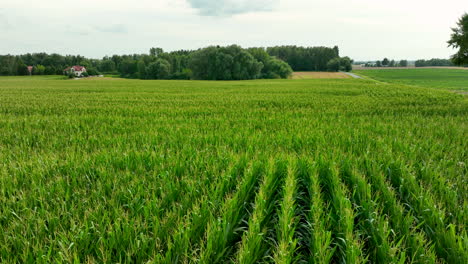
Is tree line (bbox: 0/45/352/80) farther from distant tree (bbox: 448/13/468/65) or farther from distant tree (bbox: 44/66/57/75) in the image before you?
distant tree (bbox: 448/13/468/65)

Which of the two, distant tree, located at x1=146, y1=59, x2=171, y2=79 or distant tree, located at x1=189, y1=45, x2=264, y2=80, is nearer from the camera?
distant tree, located at x1=189, y1=45, x2=264, y2=80

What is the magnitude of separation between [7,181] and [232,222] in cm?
318

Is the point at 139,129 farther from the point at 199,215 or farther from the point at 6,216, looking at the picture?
the point at 199,215

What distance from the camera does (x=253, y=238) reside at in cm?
207

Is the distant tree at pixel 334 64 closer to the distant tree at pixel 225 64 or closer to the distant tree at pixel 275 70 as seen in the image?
the distant tree at pixel 275 70

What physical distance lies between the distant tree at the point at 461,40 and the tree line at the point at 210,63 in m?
71.4

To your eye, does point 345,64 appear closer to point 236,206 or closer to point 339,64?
point 339,64

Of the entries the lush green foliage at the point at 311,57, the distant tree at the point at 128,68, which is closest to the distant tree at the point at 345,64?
the lush green foliage at the point at 311,57

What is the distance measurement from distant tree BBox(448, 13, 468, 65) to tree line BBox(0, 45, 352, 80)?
7143 cm

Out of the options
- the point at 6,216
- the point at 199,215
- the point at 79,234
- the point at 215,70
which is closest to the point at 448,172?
the point at 199,215

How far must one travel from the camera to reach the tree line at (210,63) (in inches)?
3460

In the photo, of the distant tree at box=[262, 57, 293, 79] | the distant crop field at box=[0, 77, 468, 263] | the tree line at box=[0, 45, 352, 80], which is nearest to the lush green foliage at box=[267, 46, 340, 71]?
the tree line at box=[0, 45, 352, 80]

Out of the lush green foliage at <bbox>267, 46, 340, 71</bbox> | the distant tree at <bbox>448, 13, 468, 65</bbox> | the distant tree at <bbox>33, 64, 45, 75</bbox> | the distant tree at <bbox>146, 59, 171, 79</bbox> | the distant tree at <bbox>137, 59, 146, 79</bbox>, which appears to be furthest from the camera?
the lush green foliage at <bbox>267, 46, 340, 71</bbox>

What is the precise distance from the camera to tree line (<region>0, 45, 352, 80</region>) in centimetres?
8788
